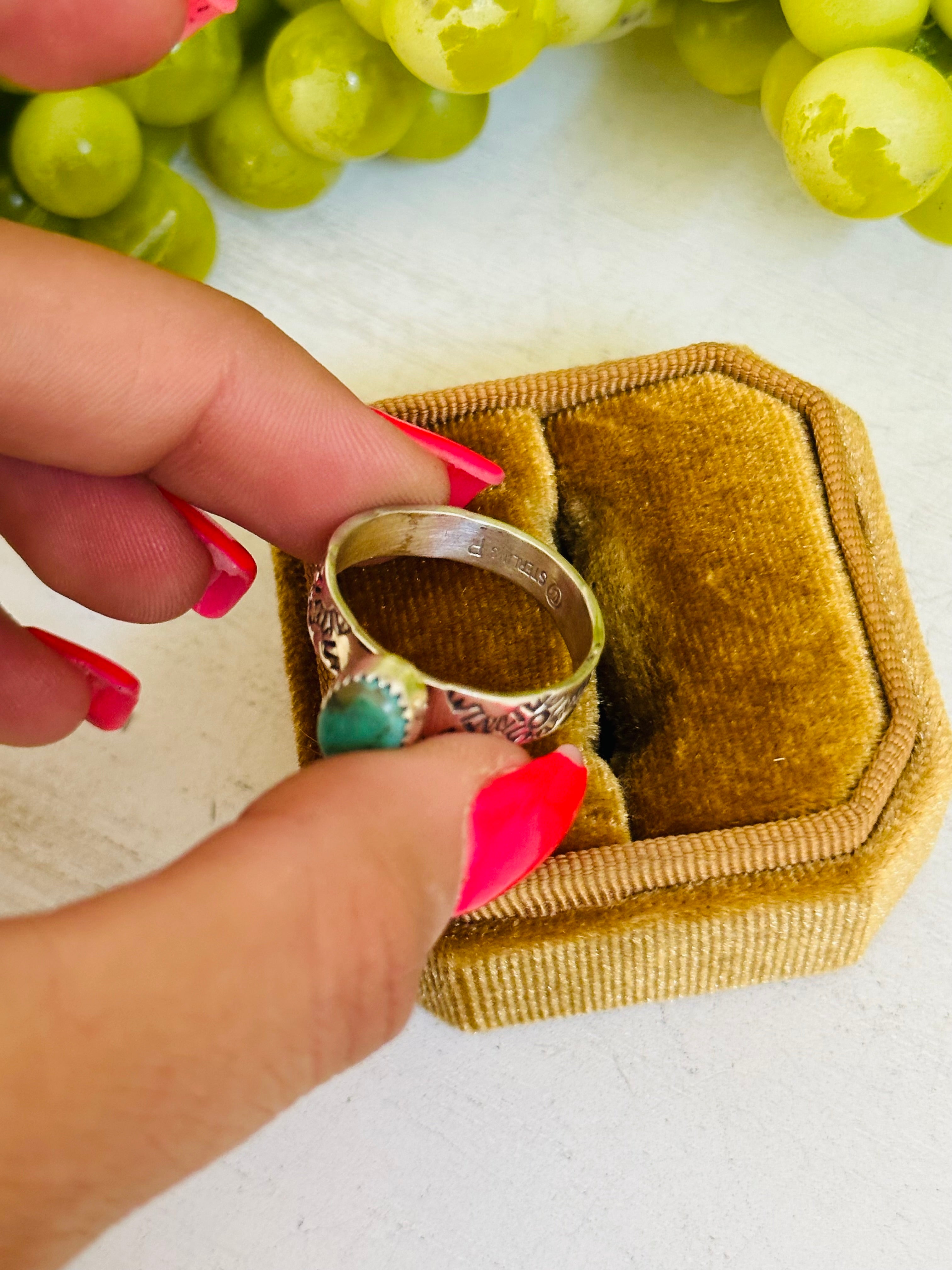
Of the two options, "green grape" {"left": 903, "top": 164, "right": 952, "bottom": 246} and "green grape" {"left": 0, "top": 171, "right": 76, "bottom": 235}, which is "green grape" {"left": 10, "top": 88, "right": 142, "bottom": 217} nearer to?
"green grape" {"left": 0, "top": 171, "right": 76, "bottom": 235}

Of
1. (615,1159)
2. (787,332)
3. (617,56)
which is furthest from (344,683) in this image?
(617,56)

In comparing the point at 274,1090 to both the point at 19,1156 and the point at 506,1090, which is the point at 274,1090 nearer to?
the point at 19,1156

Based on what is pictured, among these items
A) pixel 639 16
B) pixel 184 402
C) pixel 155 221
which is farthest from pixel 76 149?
pixel 639 16

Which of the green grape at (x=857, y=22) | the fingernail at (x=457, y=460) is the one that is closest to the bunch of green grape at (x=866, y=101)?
the green grape at (x=857, y=22)

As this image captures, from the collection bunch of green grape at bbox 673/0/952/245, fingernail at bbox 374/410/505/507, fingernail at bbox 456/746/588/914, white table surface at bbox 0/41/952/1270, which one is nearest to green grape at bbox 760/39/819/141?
bunch of green grape at bbox 673/0/952/245

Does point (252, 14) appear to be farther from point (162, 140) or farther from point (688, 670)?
point (688, 670)

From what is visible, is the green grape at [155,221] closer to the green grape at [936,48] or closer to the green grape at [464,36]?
the green grape at [464,36]
